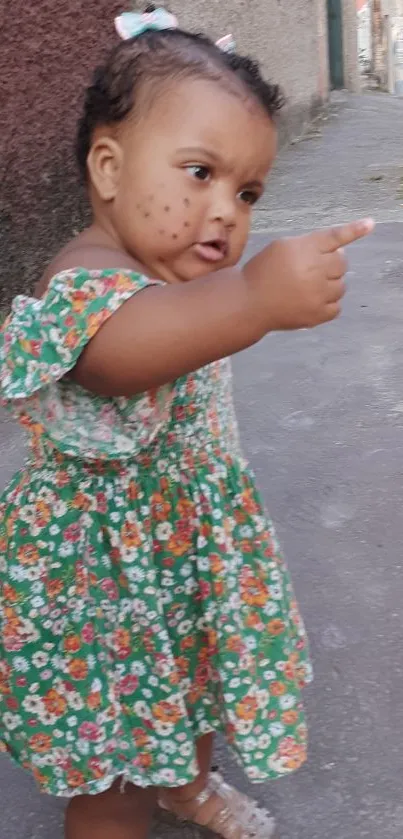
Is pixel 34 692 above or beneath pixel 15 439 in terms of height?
above

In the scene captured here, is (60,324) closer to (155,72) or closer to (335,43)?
(155,72)

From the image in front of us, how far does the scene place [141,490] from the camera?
1.33 m

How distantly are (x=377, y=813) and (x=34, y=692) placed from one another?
63 centimetres

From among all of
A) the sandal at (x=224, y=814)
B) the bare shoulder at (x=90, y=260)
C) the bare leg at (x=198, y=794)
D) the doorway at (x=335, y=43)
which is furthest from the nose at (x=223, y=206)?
the doorway at (x=335, y=43)

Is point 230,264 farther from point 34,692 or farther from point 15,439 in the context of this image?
point 15,439

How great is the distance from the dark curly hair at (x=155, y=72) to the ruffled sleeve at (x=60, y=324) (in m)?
0.26

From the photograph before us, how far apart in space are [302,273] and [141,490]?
409mm

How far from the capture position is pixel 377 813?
1636mm

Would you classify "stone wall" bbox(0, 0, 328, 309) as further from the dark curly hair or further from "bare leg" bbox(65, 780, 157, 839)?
"bare leg" bbox(65, 780, 157, 839)

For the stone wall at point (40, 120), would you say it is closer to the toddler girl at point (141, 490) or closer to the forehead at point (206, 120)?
the toddler girl at point (141, 490)

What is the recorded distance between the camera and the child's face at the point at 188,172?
1.24 metres

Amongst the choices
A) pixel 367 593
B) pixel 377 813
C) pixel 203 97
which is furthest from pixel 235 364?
pixel 203 97

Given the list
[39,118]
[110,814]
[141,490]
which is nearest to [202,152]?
[141,490]

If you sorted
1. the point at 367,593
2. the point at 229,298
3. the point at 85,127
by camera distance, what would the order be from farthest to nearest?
1. the point at 367,593
2. the point at 85,127
3. the point at 229,298
